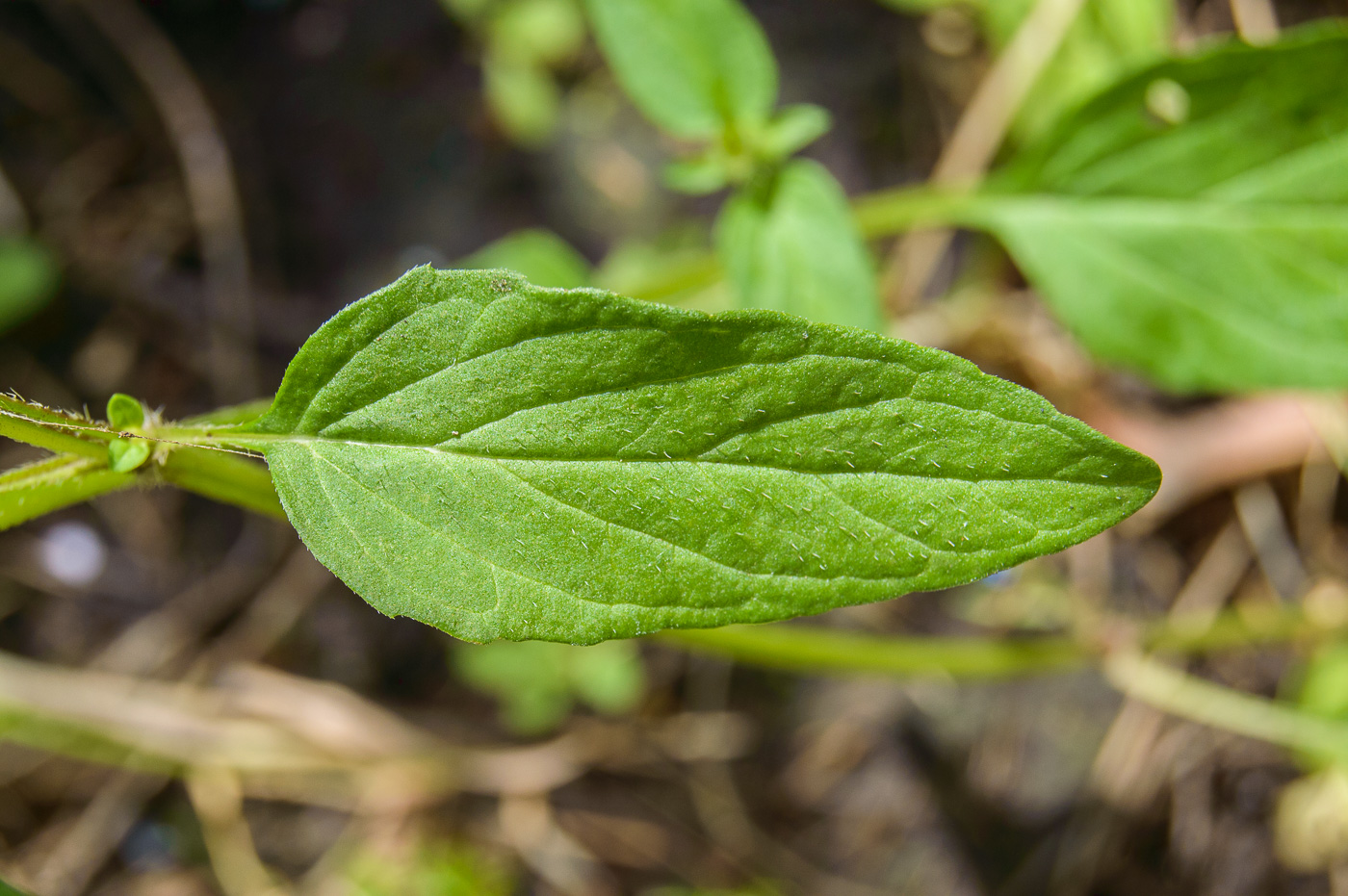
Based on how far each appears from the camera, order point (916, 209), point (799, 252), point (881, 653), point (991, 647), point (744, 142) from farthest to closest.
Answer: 1. point (991, 647)
2. point (881, 653)
3. point (916, 209)
4. point (744, 142)
5. point (799, 252)

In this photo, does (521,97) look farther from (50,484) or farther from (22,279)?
(50,484)

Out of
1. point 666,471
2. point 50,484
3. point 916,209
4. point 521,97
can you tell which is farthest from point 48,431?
point 521,97

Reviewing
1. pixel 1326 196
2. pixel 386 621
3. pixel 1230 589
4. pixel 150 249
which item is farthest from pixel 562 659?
pixel 1326 196

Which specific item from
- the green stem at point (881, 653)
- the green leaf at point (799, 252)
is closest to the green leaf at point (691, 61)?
the green leaf at point (799, 252)

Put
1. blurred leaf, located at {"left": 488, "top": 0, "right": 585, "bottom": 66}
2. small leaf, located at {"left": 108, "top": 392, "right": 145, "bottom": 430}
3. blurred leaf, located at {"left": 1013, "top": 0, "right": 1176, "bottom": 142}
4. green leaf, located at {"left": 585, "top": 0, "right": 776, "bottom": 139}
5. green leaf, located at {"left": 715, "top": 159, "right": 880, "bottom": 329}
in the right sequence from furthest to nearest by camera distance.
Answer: blurred leaf, located at {"left": 488, "top": 0, "right": 585, "bottom": 66}, blurred leaf, located at {"left": 1013, "top": 0, "right": 1176, "bottom": 142}, green leaf, located at {"left": 585, "top": 0, "right": 776, "bottom": 139}, green leaf, located at {"left": 715, "top": 159, "right": 880, "bottom": 329}, small leaf, located at {"left": 108, "top": 392, "right": 145, "bottom": 430}

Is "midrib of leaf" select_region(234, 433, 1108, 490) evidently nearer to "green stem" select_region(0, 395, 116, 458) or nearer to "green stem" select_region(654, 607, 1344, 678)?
"green stem" select_region(0, 395, 116, 458)

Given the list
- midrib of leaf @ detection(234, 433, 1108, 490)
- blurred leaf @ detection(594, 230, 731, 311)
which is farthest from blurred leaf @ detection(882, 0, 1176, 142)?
midrib of leaf @ detection(234, 433, 1108, 490)

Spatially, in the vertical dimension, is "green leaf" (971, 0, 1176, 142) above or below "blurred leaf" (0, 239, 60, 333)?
below

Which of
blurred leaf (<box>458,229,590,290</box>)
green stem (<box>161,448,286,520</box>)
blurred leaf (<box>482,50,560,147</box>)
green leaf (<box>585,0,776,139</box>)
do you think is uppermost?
blurred leaf (<box>482,50,560,147</box>)
